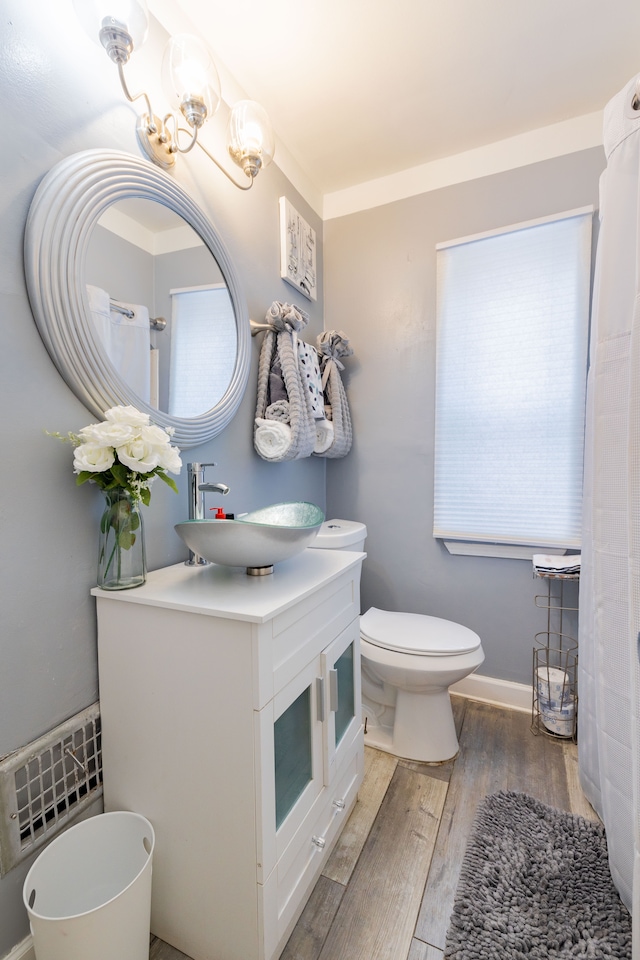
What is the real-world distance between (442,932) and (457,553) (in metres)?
1.26

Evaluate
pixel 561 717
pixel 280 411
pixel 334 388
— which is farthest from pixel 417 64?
pixel 561 717

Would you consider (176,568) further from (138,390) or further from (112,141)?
(112,141)

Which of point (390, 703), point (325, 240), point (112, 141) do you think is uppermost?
point (325, 240)

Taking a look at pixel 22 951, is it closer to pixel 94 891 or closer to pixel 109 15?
pixel 94 891

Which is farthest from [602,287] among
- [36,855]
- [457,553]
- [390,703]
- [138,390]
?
[36,855]

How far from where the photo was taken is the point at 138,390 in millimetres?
1074

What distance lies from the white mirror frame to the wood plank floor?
1272 millimetres

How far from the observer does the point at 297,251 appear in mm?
1859

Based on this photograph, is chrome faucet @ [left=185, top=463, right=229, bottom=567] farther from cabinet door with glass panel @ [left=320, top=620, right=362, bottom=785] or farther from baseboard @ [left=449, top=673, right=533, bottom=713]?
baseboard @ [left=449, top=673, right=533, bottom=713]

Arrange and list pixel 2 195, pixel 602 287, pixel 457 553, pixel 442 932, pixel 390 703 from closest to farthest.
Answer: pixel 2 195 < pixel 442 932 < pixel 602 287 < pixel 390 703 < pixel 457 553

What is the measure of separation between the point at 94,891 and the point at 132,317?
1299mm

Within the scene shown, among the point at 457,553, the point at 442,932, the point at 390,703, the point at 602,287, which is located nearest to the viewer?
the point at 442,932

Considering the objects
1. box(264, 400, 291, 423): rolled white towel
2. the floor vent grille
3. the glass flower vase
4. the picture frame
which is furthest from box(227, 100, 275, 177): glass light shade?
the floor vent grille

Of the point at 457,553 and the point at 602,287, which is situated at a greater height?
the point at 602,287
